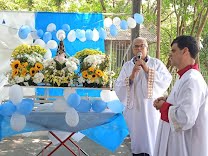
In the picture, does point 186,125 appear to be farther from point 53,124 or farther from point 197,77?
point 53,124

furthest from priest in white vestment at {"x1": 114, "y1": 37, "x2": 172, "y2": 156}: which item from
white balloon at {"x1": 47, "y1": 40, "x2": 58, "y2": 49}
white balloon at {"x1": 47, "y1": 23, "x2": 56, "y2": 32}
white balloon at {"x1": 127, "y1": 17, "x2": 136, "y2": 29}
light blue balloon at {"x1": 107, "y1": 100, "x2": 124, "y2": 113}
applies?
white balloon at {"x1": 47, "y1": 23, "x2": 56, "y2": 32}

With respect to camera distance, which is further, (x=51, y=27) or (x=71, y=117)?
(x=51, y=27)

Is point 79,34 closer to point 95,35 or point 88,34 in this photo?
point 88,34

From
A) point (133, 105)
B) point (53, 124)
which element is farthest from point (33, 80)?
point (133, 105)

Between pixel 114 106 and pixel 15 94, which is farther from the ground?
pixel 15 94

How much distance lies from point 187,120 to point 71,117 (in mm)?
1242

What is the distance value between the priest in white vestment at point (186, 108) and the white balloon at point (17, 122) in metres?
1.33

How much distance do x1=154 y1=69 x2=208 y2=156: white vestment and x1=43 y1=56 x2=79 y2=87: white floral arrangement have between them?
1063 millimetres

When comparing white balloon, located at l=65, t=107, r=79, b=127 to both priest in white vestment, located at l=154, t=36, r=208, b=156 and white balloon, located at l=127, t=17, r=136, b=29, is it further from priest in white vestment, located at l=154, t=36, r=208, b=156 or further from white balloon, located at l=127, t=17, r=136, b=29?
white balloon, located at l=127, t=17, r=136, b=29

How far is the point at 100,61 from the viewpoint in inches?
135

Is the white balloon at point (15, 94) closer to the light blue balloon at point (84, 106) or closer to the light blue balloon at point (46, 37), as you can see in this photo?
the light blue balloon at point (84, 106)

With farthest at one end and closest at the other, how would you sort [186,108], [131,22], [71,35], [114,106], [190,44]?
[71,35], [131,22], [114,106], [190,44], [186,108]

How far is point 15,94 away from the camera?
3.20 meters

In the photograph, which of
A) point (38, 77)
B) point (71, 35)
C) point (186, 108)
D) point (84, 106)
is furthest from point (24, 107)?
point (71, 35)
